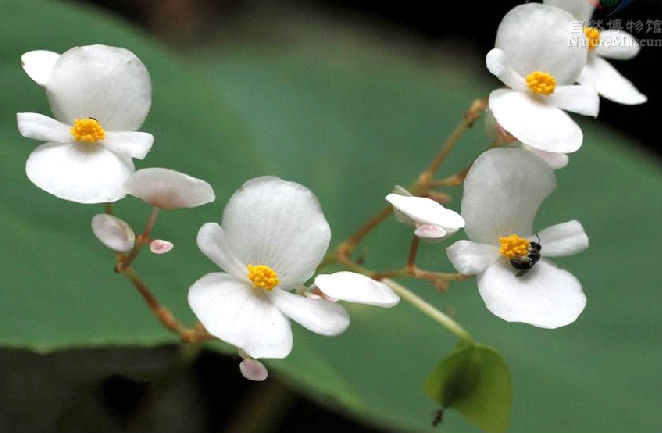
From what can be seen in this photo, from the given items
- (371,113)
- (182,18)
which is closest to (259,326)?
(371,113)

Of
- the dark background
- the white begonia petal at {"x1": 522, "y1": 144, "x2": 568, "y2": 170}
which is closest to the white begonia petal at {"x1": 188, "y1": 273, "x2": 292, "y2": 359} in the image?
the white begonia petal at {"x1": 522, "y1": 144, "x2": 568, "y2": 170}

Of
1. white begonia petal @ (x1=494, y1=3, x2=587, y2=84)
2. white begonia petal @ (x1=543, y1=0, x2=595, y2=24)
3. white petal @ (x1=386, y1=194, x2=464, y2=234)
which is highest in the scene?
white begonia petal @ (x1=543, y1=0, x2=595, y2=24)

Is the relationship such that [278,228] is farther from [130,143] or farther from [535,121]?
[535,121]

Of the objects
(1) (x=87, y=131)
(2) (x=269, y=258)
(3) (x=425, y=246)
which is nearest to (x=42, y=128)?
(1) (x=87, y=131)

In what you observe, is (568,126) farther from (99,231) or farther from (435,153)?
(435,153)

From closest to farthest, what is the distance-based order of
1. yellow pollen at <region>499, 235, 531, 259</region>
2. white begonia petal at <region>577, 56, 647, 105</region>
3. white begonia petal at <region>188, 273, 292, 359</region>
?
white begonia petal at <region>188, 273, 292, 359</region>
yellow pollen at <region>499, 235, 531, 259</region>
white begonia petal at <region>577, 56, 647, 105</region>

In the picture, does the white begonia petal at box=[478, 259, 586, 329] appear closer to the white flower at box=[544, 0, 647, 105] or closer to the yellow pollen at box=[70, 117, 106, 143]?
the white flower at box=[544, 0, 647, 105]

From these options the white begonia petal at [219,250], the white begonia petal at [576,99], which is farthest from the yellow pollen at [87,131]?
the white begonia petal at [576,99]
